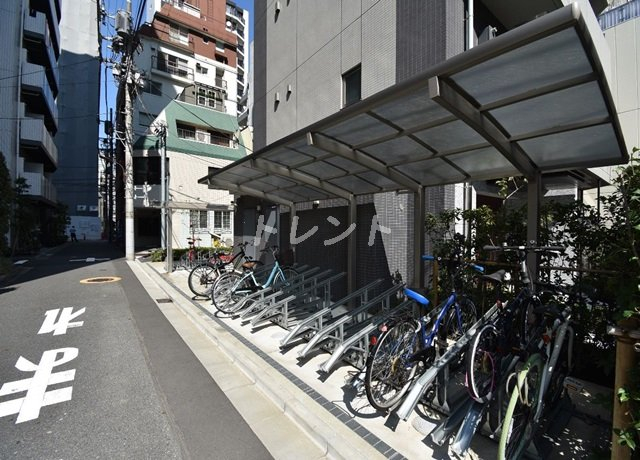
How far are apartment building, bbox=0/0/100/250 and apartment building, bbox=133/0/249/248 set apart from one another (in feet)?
17.2

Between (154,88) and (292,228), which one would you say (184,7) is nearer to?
(154,88)

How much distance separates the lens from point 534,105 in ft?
8.86

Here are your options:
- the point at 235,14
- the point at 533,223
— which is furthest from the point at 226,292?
the point at 235,14

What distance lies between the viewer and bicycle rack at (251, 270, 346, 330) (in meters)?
5.45

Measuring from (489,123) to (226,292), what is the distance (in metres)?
5.41

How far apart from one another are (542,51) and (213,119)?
83.1ft

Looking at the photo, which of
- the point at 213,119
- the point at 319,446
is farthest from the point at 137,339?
the point at 213,119

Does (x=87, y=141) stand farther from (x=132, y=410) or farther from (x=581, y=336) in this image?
(x=581, y=336)

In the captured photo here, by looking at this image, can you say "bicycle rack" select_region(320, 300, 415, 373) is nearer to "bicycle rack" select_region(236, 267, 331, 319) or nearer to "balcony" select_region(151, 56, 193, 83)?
"bicycle rack" select_region(236, 267, 331, 319)

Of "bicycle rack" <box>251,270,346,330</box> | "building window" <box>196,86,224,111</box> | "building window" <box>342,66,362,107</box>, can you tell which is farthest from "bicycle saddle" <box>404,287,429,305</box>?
"building window" <box>196,86,224,111</box>

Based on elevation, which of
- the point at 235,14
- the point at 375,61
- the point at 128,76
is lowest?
the point at 375,61

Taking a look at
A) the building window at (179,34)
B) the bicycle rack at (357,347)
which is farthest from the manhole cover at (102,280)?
the building window at (179,34)

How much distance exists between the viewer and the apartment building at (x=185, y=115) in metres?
21.3

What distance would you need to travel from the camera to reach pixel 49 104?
2156cm
